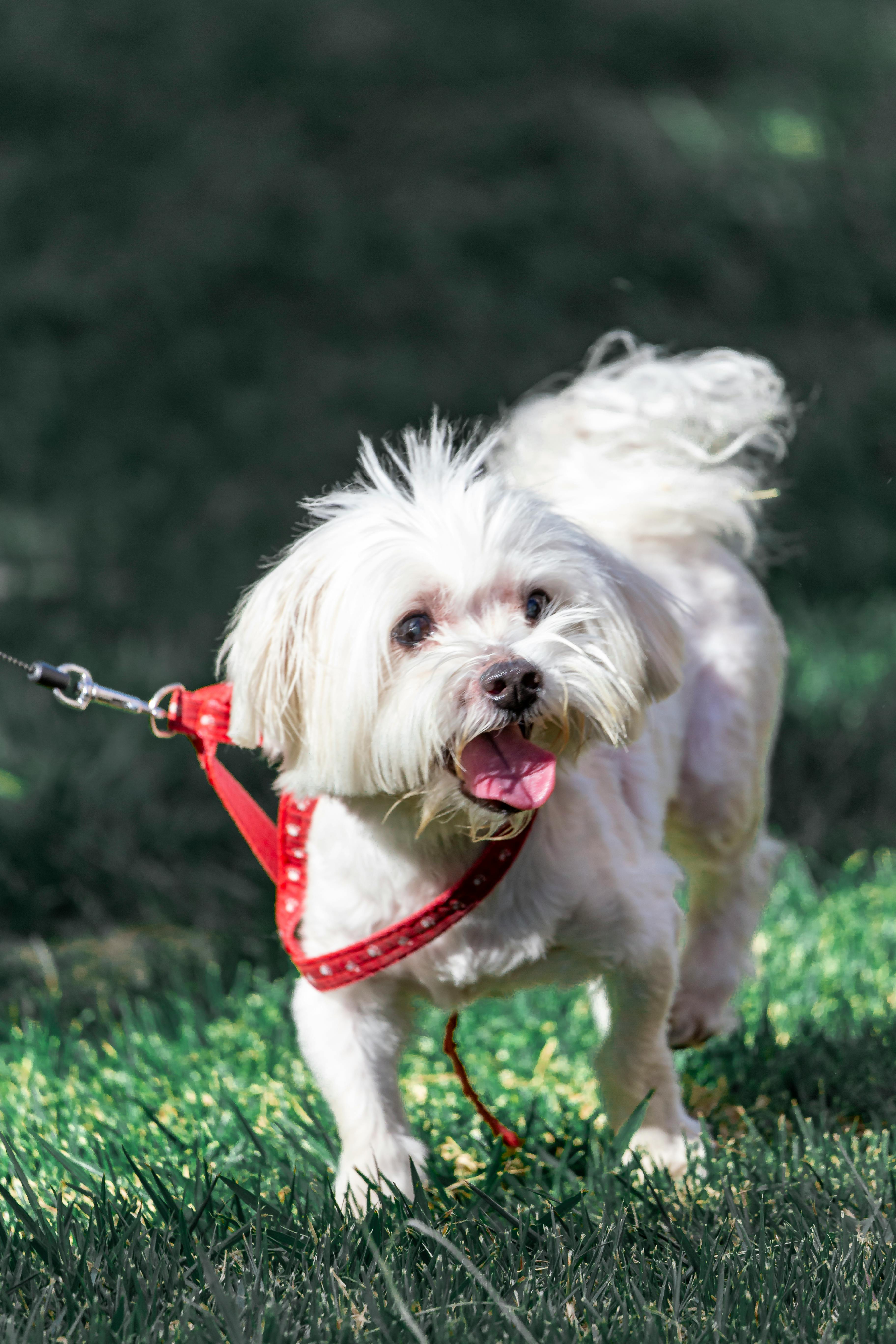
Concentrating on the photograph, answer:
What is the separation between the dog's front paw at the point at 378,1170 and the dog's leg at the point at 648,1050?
1.42 ft

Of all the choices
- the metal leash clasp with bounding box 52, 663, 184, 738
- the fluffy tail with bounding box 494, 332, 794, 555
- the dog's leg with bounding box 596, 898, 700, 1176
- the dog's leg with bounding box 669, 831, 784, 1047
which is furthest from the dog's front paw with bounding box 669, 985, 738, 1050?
the metal leash clasp with bounding box 52, 663, 184, 738

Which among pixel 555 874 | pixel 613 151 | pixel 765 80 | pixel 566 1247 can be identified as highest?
pixel 765 80

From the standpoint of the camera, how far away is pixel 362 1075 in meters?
2.50

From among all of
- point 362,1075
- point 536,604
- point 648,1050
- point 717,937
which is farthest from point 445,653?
point 717,937

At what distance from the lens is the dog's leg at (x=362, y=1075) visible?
8.09 ft

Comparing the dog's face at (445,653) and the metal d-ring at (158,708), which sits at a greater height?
the metal d-ring at (158,708)

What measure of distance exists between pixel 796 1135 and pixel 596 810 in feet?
2.33

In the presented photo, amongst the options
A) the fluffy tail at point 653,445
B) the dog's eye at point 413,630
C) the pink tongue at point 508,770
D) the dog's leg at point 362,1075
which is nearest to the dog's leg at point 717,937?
the fluffy tail at point 653,445

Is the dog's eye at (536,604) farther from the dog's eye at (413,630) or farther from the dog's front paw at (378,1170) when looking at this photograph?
the dog's front paw at (378,1170)

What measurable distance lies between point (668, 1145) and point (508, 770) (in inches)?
39.4

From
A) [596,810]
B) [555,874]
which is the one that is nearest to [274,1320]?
[555,874]

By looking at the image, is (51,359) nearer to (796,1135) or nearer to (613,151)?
(613,151)

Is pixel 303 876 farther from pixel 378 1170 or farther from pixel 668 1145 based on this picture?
pixel 668 1145

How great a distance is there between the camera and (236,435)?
350 inches
